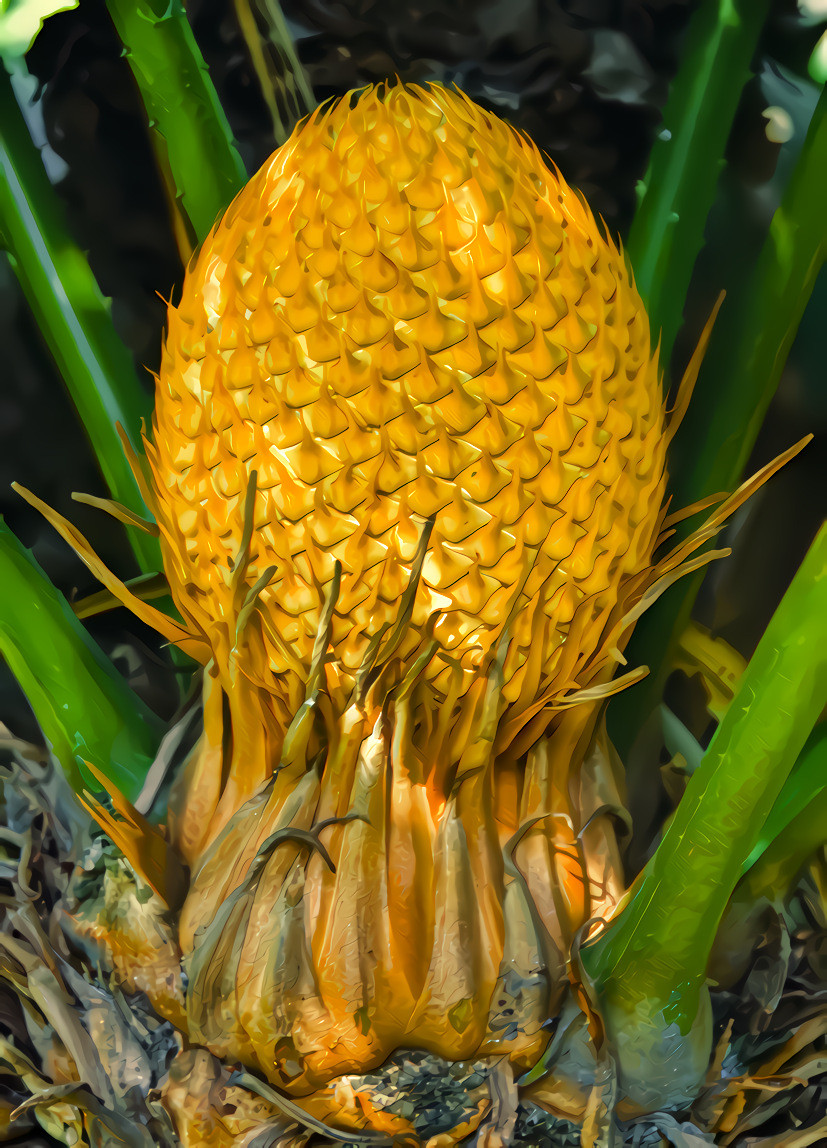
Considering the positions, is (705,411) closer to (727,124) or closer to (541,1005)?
(727,124)

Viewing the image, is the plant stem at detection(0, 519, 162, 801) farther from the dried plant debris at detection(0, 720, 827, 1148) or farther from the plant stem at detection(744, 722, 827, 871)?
the plant stem at detection(744, 722, 827, 871)

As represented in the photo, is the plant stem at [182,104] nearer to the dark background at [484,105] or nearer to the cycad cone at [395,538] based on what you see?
the dark background at [484,105]

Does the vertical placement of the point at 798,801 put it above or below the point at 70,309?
below

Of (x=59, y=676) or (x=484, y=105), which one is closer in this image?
(x=59, y=676)

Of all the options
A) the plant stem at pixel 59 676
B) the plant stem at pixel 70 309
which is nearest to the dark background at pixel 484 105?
the plant stem at pixel 70 309

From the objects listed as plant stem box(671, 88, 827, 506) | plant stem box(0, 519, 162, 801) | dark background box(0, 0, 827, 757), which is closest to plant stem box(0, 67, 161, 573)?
dark background box(0, 0, 827, 757)

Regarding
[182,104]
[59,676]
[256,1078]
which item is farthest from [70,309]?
[256,1078]

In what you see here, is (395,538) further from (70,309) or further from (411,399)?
(70,309)

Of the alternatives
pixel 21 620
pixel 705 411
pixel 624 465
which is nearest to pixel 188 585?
pixel 21 620
